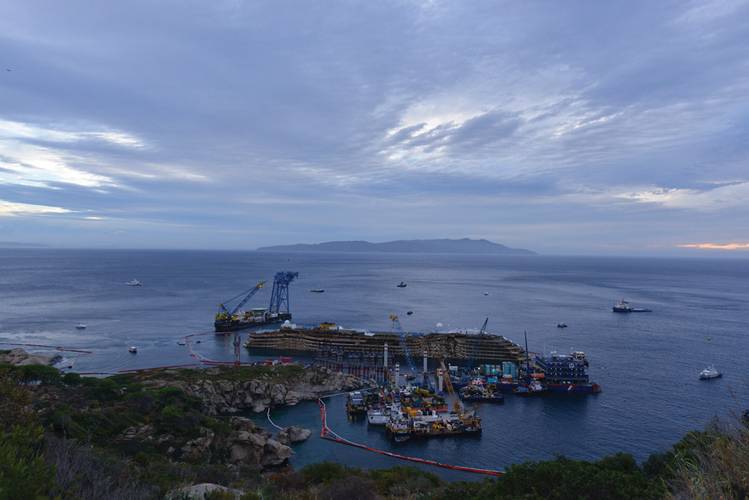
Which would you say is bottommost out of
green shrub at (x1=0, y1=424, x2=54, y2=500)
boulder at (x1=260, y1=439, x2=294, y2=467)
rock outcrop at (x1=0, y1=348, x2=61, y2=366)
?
boulder at (x1=260, y1=439, x2=294, y2=467)

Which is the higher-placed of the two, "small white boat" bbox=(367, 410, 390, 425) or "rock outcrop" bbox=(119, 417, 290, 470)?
"rock outcrop" bbox=(119, 417, 290, 470)

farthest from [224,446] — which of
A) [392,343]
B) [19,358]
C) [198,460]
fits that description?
[392,343]

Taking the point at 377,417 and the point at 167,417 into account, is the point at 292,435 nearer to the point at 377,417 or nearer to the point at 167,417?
the point at 377,417

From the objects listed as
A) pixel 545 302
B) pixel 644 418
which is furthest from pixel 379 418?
pixel 545 302

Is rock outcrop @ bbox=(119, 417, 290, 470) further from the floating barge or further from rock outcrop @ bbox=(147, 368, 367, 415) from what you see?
the floating barge

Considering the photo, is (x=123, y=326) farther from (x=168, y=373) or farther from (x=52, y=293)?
(x=52, y=293)

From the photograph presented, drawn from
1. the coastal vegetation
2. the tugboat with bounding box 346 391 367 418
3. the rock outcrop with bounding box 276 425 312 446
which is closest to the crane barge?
the coastal vegetation

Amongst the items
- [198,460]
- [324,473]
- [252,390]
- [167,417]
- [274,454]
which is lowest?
[274,454]
